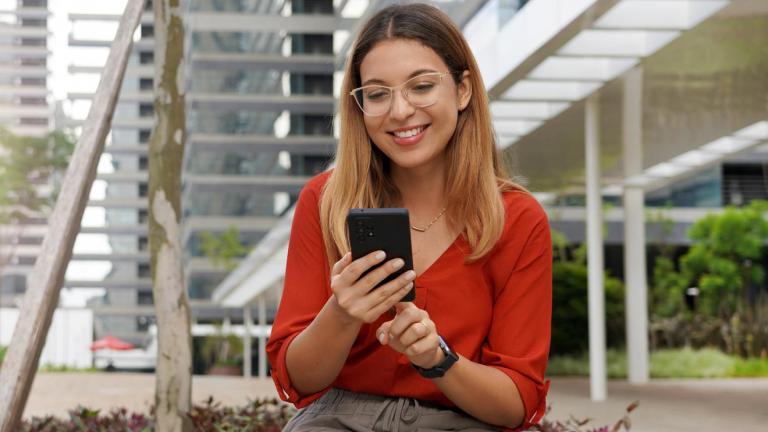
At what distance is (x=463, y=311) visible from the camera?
2191 millimetres

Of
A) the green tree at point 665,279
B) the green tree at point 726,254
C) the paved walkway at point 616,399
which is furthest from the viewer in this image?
the green tree at point 726,254

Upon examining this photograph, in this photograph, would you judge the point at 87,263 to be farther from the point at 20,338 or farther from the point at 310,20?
the point at 20,338

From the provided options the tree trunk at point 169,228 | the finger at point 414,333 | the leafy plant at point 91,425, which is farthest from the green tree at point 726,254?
the finger at point 414,333

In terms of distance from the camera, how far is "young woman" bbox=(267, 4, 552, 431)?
2.13 m

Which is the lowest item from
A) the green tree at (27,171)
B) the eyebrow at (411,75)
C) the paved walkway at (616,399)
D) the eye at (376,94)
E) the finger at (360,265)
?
the paved walkway at (616,399)

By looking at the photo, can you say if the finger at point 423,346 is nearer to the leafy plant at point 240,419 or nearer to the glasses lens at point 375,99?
the glasses lens at point 375,99

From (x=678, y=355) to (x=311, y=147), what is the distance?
23.8 metres

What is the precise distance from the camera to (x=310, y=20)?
41625 millimetres

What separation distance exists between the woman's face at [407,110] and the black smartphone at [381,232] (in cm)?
40

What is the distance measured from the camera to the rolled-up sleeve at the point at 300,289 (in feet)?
7.11

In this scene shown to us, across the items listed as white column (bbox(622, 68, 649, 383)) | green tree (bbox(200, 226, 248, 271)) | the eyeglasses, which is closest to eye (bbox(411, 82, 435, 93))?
the eyeglasses

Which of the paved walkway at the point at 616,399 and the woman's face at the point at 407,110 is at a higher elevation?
the woman's face at the point at 407,110

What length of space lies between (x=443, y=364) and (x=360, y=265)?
0.94 feet

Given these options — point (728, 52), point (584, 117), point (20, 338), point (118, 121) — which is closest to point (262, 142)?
point (118, 121)
